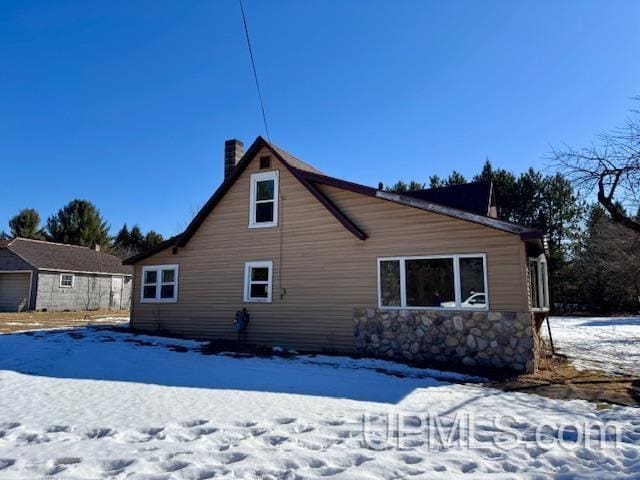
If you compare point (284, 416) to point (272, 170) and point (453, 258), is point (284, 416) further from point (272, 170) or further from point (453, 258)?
point (272, 170)

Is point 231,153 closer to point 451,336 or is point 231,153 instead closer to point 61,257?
point 451,336

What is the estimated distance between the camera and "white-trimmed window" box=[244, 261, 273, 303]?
1216cm

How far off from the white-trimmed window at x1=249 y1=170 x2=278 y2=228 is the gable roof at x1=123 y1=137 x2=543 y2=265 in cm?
→ 63

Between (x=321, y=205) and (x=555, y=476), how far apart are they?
8.70m

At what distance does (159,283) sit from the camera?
14.1 metres

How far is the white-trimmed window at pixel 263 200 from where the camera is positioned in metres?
12.5

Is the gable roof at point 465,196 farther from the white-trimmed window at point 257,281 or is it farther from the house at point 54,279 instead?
the house at point 54,279

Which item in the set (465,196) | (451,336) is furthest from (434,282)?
(465,196)

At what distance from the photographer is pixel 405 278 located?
33.9ft

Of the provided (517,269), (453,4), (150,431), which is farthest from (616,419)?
(453,4)

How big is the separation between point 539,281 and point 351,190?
601 centimetres

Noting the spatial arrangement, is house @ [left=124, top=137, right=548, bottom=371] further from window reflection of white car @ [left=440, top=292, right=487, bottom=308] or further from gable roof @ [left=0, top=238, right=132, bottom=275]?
gable roof @ [left=0, top=238, right=132, bottom=275]

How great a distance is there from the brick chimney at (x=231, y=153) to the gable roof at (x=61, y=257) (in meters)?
12.3

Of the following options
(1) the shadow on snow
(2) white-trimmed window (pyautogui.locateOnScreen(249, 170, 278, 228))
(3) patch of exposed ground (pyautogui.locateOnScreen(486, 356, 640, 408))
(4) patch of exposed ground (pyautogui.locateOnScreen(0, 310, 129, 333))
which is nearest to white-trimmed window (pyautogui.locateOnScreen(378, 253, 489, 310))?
(1) the shadow on snow
